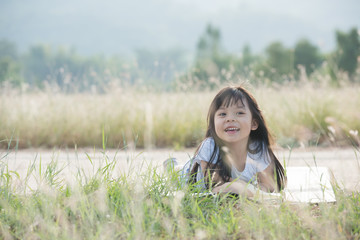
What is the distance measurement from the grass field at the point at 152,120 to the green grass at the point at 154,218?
3334 millimetres

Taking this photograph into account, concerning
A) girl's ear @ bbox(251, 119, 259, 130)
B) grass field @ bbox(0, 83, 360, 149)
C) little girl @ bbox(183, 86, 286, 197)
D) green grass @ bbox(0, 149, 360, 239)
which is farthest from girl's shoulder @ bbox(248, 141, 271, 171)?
grass field @ bbox(0, 83, 360, 149)

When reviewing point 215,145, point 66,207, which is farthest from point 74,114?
point 66,207

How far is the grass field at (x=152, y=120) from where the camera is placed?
578 cm

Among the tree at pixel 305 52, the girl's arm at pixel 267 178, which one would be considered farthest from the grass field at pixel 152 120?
the tree at pixel 305 52

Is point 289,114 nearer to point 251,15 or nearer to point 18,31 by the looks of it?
point 18,31

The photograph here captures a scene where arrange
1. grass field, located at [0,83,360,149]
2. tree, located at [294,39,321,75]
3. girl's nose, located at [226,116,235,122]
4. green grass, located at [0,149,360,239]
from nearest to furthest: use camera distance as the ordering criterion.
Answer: green grass, located at [0,149,360,239] → girl's nose, located at [226,116,235,122] → grass field, located at [0,83,360,149] → tree, located at [294,39,321,75]

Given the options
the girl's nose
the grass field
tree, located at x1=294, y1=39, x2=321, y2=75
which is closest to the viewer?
the girl's nose

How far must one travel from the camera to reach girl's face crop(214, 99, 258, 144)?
2.73m

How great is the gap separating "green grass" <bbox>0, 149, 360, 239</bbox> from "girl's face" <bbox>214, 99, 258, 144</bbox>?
0.59 meters

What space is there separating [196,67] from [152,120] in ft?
66.0

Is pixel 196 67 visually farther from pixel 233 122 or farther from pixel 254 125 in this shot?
pixel 233 122

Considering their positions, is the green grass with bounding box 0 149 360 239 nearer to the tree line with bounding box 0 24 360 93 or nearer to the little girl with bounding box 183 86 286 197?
the little girl with bounding box 183 86 286 197

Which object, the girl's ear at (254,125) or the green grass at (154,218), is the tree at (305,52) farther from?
the green grass at (154,218)

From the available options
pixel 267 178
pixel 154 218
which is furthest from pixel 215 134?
pixel 154 218
